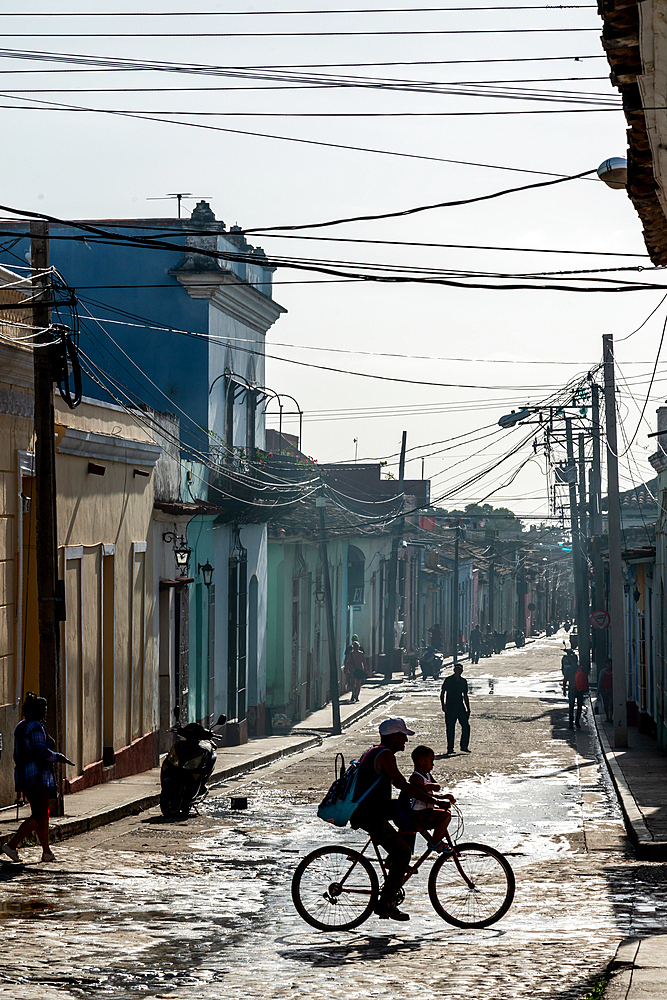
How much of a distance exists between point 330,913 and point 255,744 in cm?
1799

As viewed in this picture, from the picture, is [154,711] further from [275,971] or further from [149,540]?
[275,971]

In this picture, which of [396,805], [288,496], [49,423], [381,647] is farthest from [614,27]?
[381,647]

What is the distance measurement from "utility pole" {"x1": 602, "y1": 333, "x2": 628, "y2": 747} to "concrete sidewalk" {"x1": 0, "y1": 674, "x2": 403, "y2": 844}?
624cm

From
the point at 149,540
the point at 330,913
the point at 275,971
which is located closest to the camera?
the point at 275,971

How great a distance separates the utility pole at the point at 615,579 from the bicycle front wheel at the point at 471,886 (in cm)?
1471

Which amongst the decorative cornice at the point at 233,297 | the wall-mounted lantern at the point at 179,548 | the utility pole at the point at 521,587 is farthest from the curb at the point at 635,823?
the utility pole at the point at 521,587

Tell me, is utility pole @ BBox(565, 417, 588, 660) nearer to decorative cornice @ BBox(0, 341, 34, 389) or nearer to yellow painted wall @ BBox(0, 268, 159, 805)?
yellow painted wall @ BBox(0, 268, 159, 805)

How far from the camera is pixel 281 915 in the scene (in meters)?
9.43

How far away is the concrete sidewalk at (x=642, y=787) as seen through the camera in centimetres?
1285

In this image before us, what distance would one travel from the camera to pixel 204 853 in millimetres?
12305

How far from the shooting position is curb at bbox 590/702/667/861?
1252 centimetres

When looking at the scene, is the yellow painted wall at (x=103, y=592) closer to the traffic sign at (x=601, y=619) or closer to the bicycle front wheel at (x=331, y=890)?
the bicycle front wheel at (x=331, y=890)

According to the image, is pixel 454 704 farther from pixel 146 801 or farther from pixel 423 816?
pixel 423 816

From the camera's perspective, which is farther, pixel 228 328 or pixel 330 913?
pixel 228 328
